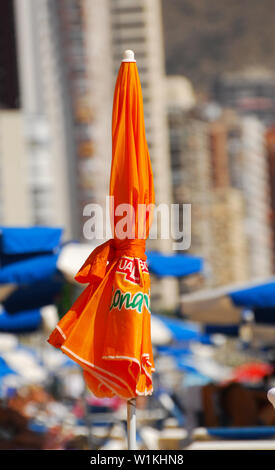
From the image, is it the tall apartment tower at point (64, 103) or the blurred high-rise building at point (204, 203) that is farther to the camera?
the blurred high-rise building at point (204, 203)

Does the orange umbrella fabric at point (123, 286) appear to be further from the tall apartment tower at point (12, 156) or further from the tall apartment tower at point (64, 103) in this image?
the tall apartment tower at point (64, 103)

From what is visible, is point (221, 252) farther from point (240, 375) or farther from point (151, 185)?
point (151, 185)

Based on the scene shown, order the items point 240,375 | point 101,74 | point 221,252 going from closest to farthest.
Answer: point 240,375, point 101,74, point 221,252

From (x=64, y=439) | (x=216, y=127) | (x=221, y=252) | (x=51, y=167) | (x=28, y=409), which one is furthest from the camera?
(x=216, y=127)

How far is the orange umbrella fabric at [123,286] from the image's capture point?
4.52m

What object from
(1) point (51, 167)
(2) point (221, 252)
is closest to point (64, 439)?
(1) point (51, 167)

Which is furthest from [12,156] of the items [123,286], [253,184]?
[253,184]

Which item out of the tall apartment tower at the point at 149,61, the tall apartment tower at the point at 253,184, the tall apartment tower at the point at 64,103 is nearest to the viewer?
the tall apartment tower at the point at 64,103

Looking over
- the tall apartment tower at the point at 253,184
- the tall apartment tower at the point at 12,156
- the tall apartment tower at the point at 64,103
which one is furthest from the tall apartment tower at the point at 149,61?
the tall apartment tower at the point at 12,156

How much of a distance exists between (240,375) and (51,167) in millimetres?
78915

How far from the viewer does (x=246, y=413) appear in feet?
30.7

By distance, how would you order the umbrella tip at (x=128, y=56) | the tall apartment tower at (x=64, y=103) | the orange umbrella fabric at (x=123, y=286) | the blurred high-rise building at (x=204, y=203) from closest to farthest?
the orange umbrella fabric at (x=123, y=286) → the umbrella tip at (x=128, y=56) → the tall apartment tower at (x=64, y=103) → the blurred high-rise building at (x=204, y=203)

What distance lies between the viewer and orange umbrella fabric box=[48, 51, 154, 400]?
4520 mm

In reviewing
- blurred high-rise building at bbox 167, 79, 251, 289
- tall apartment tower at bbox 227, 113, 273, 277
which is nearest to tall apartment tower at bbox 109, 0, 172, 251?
blurred high-rise building at bbox 167, 79, 251, 289
